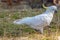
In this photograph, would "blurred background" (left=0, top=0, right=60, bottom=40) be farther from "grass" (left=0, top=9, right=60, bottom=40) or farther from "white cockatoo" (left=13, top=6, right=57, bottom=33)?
"white cockatoo" (left=13, top=6, right=57, bottom=33)

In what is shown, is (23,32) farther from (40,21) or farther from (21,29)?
(40,21)

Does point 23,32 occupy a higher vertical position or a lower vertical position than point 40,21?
lower

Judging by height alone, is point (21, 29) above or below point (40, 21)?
below

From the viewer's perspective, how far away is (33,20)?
5887 mm

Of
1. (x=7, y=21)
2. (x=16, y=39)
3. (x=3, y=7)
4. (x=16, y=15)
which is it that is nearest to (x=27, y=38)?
(x=16, y=39)

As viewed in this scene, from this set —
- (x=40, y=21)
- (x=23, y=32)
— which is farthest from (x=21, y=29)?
(x=40, y=21)

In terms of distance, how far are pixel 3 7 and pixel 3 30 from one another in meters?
2.60

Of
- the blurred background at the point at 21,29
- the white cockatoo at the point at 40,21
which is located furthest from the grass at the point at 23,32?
the white cockatoo at the point at 40,21

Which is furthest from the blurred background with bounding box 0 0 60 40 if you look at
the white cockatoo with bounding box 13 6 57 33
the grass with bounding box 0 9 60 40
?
the white cockatoo with bounding box 13 6 57 33

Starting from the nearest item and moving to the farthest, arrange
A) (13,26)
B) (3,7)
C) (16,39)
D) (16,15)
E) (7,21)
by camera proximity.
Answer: (16,39) < (13,26) < (7,21) < (16,15) < (3,7)

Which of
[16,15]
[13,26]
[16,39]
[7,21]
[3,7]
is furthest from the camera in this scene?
[3,7]

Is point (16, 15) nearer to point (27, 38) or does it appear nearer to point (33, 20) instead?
point (33, 20)

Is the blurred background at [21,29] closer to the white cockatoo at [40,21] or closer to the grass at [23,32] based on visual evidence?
the grass at [23,32]

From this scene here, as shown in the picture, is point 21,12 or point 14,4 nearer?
point 21,12
